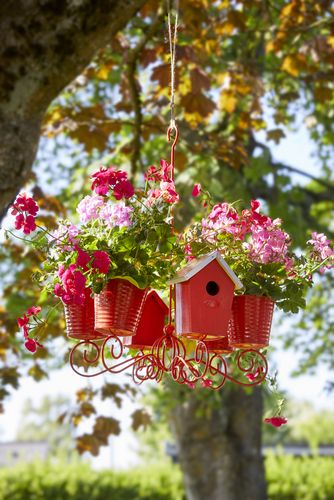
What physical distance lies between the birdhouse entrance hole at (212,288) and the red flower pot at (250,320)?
0.17m

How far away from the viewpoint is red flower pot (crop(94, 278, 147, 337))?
9.85ft

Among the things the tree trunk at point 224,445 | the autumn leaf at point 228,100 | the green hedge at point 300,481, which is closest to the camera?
the autumn leaf at point 228,100

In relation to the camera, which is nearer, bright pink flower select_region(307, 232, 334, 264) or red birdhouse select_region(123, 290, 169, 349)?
bright pink flower select_region(307, 232, 334, 264)

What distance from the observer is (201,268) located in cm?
305

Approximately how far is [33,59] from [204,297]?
47.6 inches

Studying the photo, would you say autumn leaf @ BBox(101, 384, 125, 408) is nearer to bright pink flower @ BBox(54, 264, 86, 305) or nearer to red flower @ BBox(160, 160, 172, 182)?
red flower @ BBox(160, 160, 172, 182)

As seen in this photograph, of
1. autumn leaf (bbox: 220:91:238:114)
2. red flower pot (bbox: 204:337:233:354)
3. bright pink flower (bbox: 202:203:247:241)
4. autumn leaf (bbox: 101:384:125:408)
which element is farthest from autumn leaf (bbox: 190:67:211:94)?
red flower pot (bbox: 204:337:233:354)

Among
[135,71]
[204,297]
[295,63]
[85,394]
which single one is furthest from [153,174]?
[295,63]

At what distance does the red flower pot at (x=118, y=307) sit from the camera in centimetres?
300

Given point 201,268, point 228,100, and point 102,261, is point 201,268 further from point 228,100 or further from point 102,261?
point 228,100

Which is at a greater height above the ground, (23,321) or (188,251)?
(188,251)

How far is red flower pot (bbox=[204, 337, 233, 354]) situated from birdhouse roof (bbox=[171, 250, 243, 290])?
1.16ft

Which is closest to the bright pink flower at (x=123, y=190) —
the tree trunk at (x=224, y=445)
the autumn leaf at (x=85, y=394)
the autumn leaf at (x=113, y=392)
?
the autumn leaf at (x=113, y=392)

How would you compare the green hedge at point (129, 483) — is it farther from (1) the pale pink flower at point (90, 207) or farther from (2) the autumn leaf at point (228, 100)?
(1) the pale pink flower at point (90, 207)
